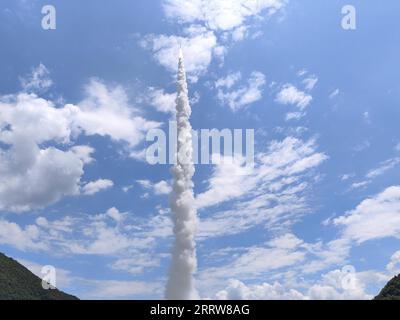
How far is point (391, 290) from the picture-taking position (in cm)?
16875

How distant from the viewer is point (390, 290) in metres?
169

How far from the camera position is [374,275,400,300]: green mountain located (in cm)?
16525

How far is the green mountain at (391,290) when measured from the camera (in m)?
165
